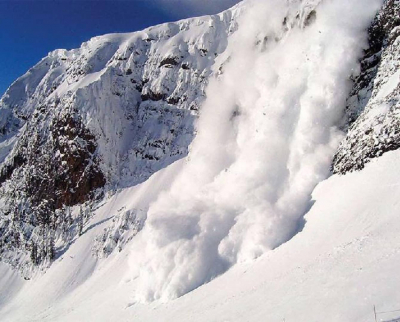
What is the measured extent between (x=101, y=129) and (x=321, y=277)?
58.8 meters

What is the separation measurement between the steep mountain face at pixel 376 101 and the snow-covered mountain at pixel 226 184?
0.11 meters

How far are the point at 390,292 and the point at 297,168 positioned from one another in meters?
17.9

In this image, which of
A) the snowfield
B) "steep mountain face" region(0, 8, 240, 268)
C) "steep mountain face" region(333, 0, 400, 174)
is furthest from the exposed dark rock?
"steep mountain face" region(333, 0, 400, 174)

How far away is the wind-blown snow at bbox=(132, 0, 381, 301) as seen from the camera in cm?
2816

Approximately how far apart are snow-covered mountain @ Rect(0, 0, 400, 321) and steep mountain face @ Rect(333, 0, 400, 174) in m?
0.11

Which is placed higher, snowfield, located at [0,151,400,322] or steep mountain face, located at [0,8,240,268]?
steep mountain face, located at [0,8,240,268]

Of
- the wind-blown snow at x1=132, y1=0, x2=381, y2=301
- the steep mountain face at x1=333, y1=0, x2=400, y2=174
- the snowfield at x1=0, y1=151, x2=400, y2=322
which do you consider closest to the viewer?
the snowfield at x1=0, y1=151, x2=400, y2=322

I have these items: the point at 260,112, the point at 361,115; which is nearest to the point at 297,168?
the point at 361,115

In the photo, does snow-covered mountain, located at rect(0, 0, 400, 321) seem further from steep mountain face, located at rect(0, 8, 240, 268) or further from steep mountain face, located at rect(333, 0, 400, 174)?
steep mountain face, located at rect(0, 8, 240, 268)

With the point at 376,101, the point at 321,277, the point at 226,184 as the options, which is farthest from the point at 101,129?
the point at 321,277

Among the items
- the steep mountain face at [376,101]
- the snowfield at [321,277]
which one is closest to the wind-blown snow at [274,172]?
the steep mountain face at [376,101]

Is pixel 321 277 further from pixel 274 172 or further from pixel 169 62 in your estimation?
pixel 169 62

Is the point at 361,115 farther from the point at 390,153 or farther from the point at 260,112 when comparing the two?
the point at 260,112

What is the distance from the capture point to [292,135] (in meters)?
31.0
